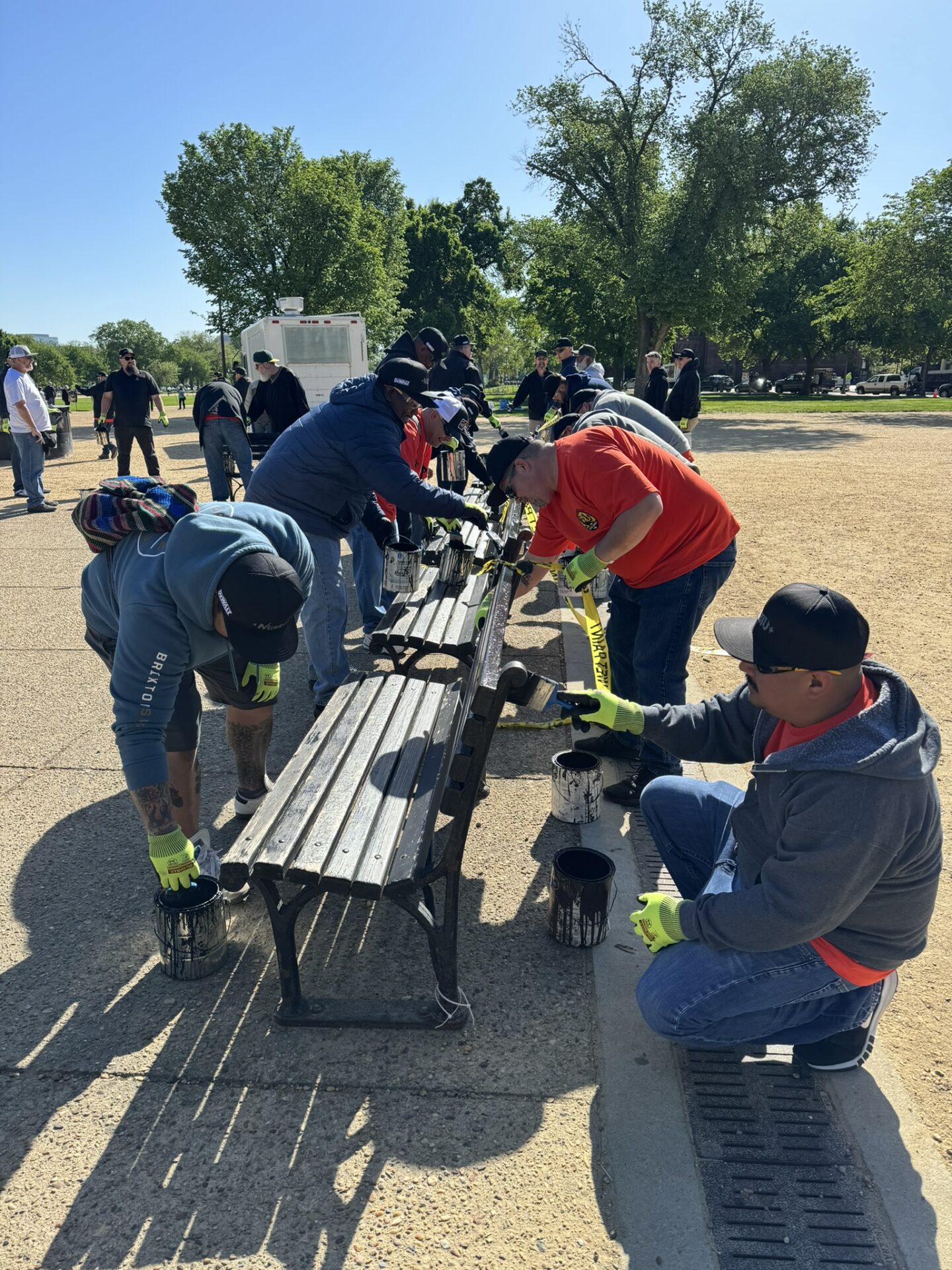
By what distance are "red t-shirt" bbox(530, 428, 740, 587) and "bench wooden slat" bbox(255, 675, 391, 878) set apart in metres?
1.23

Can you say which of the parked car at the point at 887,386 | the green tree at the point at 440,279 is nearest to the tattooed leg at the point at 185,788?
the green tree at the point at 440,279

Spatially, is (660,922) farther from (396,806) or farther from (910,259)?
(910,259)

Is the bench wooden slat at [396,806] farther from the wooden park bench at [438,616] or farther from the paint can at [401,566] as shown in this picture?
the paint can at [401,566]

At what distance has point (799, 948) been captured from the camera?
2131mm

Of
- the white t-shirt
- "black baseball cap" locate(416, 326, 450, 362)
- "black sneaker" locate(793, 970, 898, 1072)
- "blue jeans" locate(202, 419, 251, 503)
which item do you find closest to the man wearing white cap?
the white t-shirt

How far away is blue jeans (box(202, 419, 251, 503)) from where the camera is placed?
9.38 meters

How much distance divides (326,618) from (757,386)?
206 ft

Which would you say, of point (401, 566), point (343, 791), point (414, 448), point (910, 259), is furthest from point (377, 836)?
point (910, 259)

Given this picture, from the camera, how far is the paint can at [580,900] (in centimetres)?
271

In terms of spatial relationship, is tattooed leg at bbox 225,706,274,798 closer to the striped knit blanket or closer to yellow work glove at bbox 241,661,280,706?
yellow work glove at bbox 241,661,280,706

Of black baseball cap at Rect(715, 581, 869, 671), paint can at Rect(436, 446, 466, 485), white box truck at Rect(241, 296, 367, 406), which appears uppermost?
white box truck at Rect(241, 296, 367, 406)

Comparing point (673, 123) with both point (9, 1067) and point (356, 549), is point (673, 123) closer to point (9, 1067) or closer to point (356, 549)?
point (356, 549)

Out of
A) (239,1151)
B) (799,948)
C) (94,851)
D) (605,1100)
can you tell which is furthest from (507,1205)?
(94,851)

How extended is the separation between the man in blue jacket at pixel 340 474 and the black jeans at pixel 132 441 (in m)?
7.59
